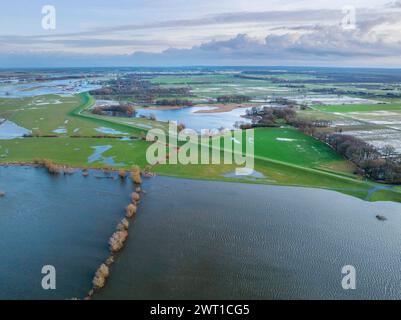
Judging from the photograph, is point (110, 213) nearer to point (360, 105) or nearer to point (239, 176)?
point (239, 176)

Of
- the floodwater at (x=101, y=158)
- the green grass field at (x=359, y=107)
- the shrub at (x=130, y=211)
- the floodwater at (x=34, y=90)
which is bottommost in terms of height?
the shrub at (x=130, y=211)

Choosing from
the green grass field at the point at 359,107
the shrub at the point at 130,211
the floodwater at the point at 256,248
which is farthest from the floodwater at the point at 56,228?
the green grass field at the point at 359,107

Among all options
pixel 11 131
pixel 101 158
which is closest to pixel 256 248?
pixel 101 158

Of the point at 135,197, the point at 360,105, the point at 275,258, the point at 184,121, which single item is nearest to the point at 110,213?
the point at 135,197

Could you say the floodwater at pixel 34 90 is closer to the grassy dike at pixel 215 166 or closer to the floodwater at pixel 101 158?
the grassy dike at pixel 215 166

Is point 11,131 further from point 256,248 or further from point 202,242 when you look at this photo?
point 256,248

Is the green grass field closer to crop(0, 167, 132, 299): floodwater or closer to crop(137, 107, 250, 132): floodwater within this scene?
crop(137, 107, 250, 132): floodwater
